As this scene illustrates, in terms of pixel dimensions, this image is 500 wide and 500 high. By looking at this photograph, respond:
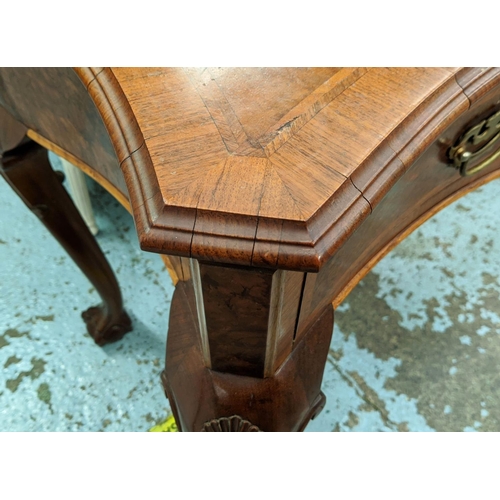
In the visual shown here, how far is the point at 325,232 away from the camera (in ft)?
1.05

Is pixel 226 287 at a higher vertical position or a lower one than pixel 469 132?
lower

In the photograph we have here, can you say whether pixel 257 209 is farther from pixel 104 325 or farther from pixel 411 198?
pixel 104 325

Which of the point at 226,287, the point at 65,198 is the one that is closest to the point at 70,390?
the point at 65,198

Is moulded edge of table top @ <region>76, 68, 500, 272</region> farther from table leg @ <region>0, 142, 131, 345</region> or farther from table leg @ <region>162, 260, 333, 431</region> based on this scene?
table leg @ <region>0, 142, 131, 345</region>

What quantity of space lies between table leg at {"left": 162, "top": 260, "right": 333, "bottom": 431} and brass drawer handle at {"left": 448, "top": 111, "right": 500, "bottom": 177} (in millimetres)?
230

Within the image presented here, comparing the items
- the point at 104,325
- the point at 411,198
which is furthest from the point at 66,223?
the point at 411,198

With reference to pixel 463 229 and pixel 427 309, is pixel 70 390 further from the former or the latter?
pixel 463 229

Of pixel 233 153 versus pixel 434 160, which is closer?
pixel 233 153

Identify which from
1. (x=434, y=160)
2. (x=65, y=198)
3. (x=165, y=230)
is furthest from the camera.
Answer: (x=65, y=198)

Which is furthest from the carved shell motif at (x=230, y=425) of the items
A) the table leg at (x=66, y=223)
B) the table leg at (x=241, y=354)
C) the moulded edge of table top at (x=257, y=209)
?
the table leg at (x=66, y=223)

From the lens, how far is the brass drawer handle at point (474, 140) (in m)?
0.53

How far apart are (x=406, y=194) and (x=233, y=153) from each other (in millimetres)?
258

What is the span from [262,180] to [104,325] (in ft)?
2.74

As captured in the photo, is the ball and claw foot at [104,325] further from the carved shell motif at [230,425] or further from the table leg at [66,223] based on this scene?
the carved shell motif at [230,425]
